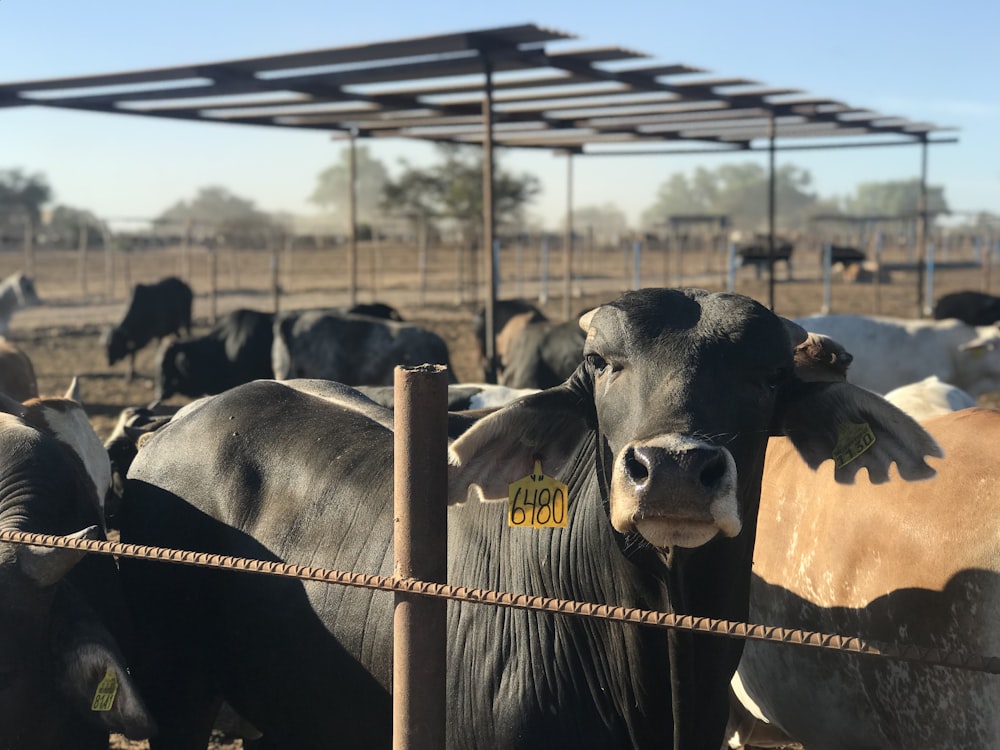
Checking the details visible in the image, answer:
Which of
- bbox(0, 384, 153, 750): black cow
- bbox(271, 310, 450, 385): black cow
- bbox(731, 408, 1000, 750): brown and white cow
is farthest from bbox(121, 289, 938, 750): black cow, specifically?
bbox(271, 310, 450, 385): black cow

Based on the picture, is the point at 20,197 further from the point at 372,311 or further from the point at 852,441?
the point at 852,441

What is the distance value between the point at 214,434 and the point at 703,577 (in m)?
1.97

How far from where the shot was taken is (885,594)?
327cm

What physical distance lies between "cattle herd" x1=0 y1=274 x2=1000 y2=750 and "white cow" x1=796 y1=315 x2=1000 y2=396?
25.3ft

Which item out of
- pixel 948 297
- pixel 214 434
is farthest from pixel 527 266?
pixel 214 434

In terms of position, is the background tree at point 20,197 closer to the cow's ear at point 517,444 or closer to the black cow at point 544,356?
the black cow at point 544,356

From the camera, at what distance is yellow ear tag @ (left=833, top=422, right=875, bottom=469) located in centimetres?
272

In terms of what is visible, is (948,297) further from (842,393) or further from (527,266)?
(527,266)

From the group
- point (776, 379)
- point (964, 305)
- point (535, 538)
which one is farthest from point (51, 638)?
point (964, 305)

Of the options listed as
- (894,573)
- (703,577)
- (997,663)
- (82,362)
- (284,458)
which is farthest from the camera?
(82,362)

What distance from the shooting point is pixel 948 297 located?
698 inches

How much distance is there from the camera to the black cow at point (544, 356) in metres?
11.6

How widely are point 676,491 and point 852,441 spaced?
75 cm

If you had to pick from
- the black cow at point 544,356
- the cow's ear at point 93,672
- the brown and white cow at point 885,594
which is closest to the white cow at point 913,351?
the black cow at point 544,356
